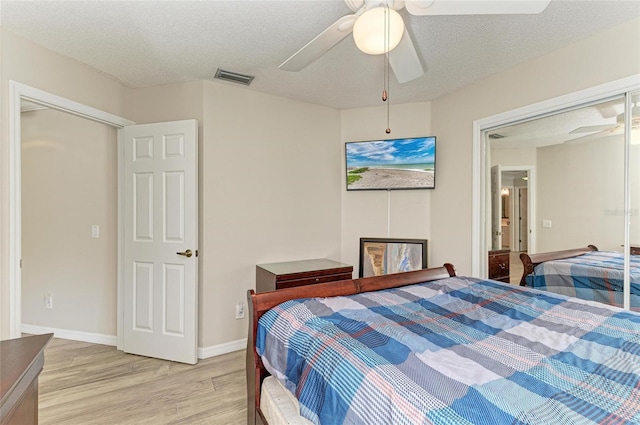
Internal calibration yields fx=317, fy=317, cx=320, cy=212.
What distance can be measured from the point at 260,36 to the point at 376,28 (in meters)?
1.02

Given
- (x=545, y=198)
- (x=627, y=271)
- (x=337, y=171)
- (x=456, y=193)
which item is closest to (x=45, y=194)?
(x=337, y=171)

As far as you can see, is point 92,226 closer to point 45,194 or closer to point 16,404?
point 45,194

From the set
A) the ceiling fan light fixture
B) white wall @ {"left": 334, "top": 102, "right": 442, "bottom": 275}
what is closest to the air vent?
white wall @ {"left": 334, "top": 102, "right": 442, "bottom": 275}

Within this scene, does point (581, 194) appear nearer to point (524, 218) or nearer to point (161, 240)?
point (524, 218)

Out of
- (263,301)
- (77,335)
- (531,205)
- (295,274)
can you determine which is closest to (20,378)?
(263,301)

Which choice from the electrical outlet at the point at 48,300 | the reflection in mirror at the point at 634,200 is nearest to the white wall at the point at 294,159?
the reflection in mirror at the point at 634,200

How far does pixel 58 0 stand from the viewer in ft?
5.79

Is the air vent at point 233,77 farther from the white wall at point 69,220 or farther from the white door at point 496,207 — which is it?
the white door at point 496,207

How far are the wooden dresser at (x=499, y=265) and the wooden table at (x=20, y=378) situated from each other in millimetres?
3156

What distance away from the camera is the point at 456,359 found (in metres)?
1.07

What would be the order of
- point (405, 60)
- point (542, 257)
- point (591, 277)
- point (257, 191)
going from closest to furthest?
point (405, 60) → point (591, 277) → point (542, 257) → point (257, 191)

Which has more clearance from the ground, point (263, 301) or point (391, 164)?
point (391, 164)

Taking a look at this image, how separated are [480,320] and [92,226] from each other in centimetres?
345

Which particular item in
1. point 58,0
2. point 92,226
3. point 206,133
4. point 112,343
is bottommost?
point 112,343
